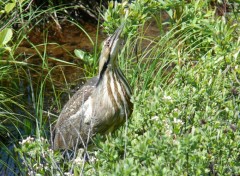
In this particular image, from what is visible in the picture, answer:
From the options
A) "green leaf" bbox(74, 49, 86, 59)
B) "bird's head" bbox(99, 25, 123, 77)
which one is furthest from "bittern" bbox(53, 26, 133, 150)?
"green leaf" bbox(74, 49, 86, 59)

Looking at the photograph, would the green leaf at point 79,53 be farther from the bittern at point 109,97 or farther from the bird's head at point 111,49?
the bird's head at point 111,49

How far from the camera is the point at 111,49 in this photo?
604 centimetres

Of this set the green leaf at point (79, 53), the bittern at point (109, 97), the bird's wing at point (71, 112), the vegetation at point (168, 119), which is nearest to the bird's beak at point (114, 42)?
the bittern at point (109, 97)

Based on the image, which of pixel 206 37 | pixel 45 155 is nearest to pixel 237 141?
pixel 45 155

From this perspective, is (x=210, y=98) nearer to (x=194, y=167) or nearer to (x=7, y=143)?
(x=194, y=167)

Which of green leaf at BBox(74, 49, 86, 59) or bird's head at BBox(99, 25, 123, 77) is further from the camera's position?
green leaf at BBox(74, 49, 86, 59)

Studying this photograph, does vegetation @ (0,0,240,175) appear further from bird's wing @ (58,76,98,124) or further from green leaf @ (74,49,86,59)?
bird's wing @ (58,76,98,124)

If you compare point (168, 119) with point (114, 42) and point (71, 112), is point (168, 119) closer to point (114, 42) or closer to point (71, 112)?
point (114, 42)

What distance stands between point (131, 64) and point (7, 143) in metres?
1.43

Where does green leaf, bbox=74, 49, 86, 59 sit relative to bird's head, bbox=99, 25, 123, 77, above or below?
below

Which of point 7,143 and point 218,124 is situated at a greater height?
point 218,124

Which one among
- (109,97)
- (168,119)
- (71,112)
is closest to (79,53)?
(71,112)

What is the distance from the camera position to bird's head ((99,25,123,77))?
6000mm

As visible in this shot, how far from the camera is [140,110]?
4984 mm
